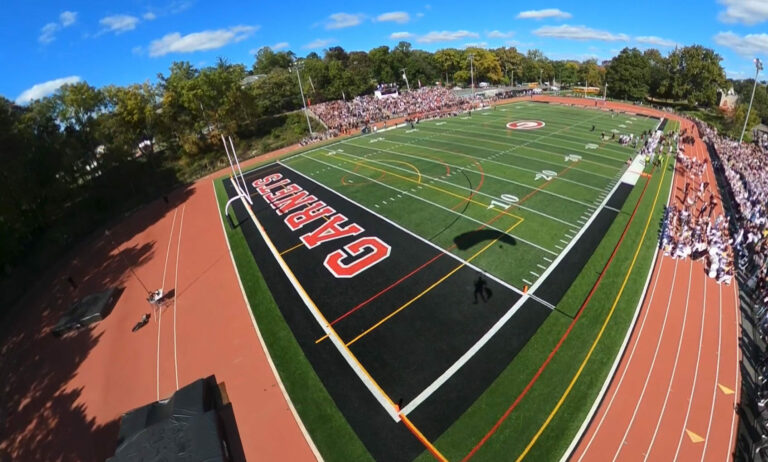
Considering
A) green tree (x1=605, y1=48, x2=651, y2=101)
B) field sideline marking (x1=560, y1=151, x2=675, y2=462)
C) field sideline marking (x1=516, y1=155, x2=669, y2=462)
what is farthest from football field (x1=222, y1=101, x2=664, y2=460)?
green tree (x1=605, y1=48, x2=651, y2=101)

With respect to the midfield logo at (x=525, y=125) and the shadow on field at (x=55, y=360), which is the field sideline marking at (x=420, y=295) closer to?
the shadow on field at (x=55, y=360)

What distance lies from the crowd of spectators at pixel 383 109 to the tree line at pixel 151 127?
22.9 feet

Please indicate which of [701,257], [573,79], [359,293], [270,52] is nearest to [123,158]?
[359,293]

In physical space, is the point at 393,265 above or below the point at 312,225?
below

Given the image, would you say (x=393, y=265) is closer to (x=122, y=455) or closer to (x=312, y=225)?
(x=312, y=225)

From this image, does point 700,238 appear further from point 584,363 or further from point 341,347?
point 341,347

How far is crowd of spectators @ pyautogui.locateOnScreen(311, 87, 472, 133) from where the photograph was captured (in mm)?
63694

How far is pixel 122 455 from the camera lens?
10.1 meters

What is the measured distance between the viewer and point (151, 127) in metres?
50.2

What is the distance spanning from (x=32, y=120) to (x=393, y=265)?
58331mm

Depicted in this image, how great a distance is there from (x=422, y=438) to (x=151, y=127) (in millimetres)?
59235

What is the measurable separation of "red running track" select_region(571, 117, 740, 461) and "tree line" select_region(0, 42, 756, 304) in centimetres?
4204

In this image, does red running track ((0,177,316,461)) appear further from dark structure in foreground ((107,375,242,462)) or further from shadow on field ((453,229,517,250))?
shadow on field ((453,229,517,250))

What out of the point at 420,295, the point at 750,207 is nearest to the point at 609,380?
the point at 420,295
